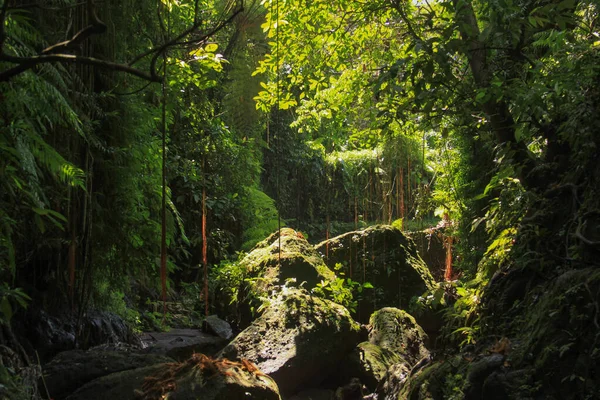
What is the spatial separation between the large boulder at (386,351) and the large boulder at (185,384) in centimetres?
172

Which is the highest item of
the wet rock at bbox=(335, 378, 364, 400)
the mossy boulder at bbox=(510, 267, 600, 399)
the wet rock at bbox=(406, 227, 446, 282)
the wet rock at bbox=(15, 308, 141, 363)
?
the wet rock at bbox=(406, 227, 446, 282)

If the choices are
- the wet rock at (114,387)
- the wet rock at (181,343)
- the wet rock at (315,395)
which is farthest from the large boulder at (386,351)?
the wet rock at (114,387)

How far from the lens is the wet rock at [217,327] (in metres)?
7.31

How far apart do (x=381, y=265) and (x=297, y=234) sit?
59.2 inches

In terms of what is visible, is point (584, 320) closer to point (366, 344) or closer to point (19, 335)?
point (366, 344)

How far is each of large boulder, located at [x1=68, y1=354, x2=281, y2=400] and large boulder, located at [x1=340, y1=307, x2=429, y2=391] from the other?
1718 mm

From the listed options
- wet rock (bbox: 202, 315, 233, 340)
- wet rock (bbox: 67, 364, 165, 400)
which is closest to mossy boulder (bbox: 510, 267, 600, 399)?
wet rock (bbox: 67, 364, 165, 400)

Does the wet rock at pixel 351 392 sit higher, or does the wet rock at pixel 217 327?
the wet rock at pixel 217 327

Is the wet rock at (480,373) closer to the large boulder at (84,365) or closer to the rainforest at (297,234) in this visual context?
the rainforest at (297,234)

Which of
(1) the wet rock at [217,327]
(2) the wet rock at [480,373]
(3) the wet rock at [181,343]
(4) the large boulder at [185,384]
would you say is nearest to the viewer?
(2) the wet rock at [480,373]

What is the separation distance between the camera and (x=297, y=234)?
28.9 feet

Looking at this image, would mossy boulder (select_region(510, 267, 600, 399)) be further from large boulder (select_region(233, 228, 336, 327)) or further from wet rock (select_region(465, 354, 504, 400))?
large boulder (select_region(233, 228, 336, 327))

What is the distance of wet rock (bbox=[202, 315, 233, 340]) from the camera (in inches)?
288

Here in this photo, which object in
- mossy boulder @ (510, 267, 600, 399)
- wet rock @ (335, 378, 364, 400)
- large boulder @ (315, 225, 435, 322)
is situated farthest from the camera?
large boulder @ (315, 225, 435, 322)
